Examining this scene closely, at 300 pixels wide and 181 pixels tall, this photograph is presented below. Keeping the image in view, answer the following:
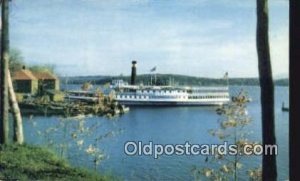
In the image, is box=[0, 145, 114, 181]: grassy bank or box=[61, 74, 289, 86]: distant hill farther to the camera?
box=[0, 145, 114, 181]: grassy bank

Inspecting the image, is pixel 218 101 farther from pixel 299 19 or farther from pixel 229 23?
pixel 299 19

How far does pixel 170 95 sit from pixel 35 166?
176 centimetres

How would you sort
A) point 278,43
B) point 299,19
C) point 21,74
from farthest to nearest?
point 21,74 → point 278,43 → point 299,19

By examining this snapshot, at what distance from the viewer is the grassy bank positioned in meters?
7.42

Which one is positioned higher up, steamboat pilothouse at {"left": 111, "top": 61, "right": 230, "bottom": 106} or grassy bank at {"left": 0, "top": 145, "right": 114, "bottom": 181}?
steamboat pilothouse at {"left": 111, "top": 61, "right": 230, "bottom": 106}

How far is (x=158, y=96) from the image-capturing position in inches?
284

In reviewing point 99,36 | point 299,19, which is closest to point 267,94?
point 299,19

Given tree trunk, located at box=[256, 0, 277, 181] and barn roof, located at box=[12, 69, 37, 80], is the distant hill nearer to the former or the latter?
tree trunk, located at box=[256, 0, 277, 181]

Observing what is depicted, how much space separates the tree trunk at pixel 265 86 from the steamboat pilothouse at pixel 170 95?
19.1 inches

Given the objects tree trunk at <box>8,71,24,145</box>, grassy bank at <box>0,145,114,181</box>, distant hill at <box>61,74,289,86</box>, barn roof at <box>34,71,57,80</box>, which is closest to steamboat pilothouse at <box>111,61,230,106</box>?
distant hill at <box>61,74,289,86</box>

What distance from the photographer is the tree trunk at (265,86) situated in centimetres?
660

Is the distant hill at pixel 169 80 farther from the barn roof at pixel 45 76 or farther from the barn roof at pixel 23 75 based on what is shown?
the barn roof at pixel 23 75

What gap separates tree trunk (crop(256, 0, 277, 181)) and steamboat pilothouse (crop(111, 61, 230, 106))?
1.59ft

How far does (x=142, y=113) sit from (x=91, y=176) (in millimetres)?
925
